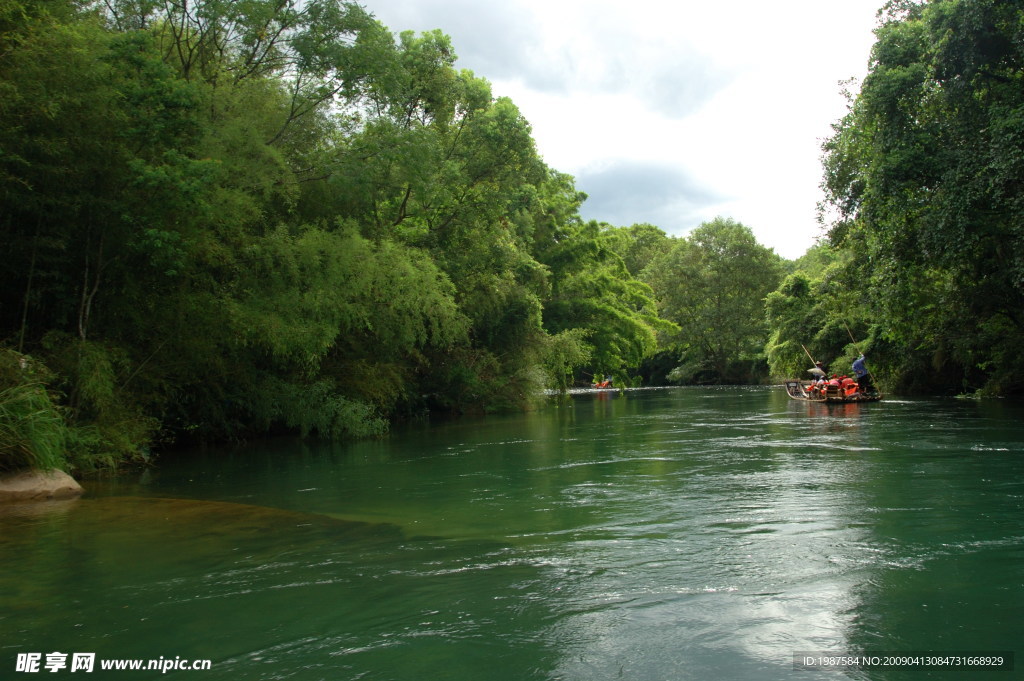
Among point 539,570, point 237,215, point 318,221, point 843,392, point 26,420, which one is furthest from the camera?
point 843,392

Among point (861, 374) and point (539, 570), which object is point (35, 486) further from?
point (861, 374)

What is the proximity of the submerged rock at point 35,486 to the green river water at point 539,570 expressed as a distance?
1.99 ft

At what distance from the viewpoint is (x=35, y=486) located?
10.0 metres

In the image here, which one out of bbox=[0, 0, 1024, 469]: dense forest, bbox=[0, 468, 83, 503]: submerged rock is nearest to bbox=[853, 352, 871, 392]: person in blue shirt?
bbox=[0, 0, 1024, 469]: dense forest

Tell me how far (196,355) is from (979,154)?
16.5 metres

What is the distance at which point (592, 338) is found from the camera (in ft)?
126

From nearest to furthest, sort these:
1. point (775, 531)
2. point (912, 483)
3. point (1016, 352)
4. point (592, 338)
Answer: point (775, 531), point (912, 483), point (1016, 352), point (592, 338)

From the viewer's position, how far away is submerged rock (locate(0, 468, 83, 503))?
9.73 meters

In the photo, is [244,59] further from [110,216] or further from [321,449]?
[321,449]

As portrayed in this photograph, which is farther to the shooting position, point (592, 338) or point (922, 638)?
point (592, 338)

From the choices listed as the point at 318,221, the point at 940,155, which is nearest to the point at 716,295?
the point at 940,155

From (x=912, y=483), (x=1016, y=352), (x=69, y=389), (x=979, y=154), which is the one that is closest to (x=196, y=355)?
(x=69, y=389)

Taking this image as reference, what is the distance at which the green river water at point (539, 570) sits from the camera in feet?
13.9

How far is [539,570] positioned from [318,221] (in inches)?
557
